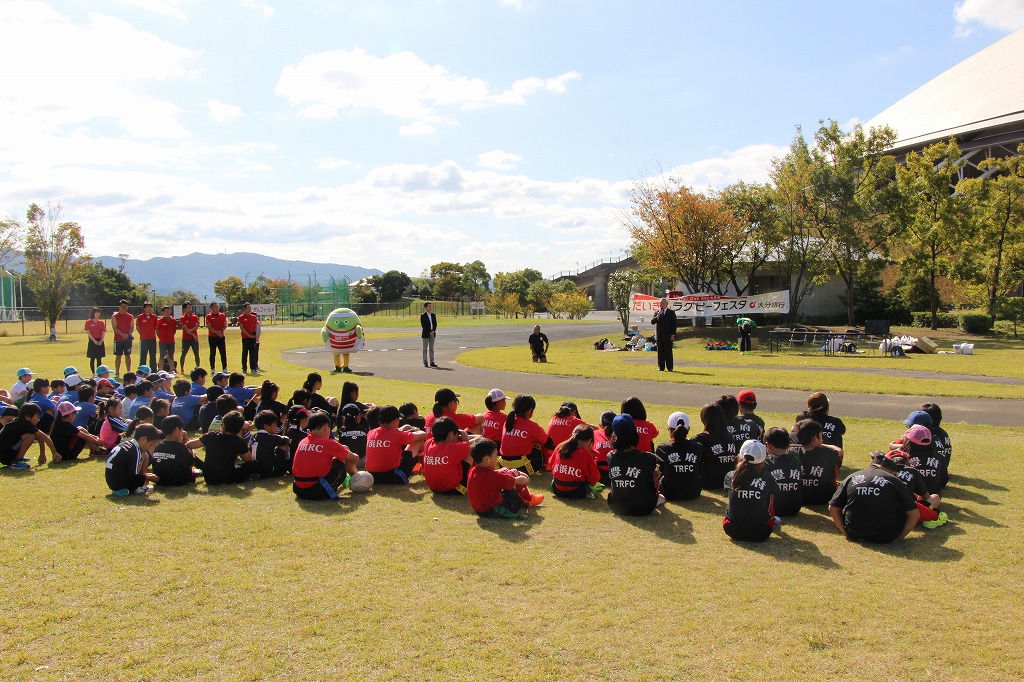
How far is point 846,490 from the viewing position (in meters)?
6.37

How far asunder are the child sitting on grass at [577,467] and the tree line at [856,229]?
33.0 m

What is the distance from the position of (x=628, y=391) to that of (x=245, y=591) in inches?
506

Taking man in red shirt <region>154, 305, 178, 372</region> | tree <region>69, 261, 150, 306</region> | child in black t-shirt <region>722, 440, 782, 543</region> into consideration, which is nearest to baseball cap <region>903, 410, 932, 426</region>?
child in black t-shirt <region>722, 440, 782, 543</region>

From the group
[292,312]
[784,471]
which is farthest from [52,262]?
[784,471]

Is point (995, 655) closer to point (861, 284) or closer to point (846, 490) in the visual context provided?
point (846, 490)

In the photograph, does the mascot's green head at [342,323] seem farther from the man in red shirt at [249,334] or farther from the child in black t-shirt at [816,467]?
the child in black t-shirt at [816,467]

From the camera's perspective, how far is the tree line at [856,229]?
3534 centimetres

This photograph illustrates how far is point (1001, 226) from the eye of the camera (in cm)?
3544

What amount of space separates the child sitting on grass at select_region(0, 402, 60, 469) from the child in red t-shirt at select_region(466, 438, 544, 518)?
650 centimetres

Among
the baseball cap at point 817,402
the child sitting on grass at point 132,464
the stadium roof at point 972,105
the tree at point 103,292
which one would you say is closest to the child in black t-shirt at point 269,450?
the child sitting on grass at point 132,464

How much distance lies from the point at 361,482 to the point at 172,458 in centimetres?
228

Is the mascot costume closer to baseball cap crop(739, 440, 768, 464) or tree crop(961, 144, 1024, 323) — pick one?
baseball cap crop(739, 440, 768, 464)

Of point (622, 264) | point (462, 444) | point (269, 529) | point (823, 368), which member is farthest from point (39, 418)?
point (622, 264)

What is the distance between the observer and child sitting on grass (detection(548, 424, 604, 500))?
25.6 ft
